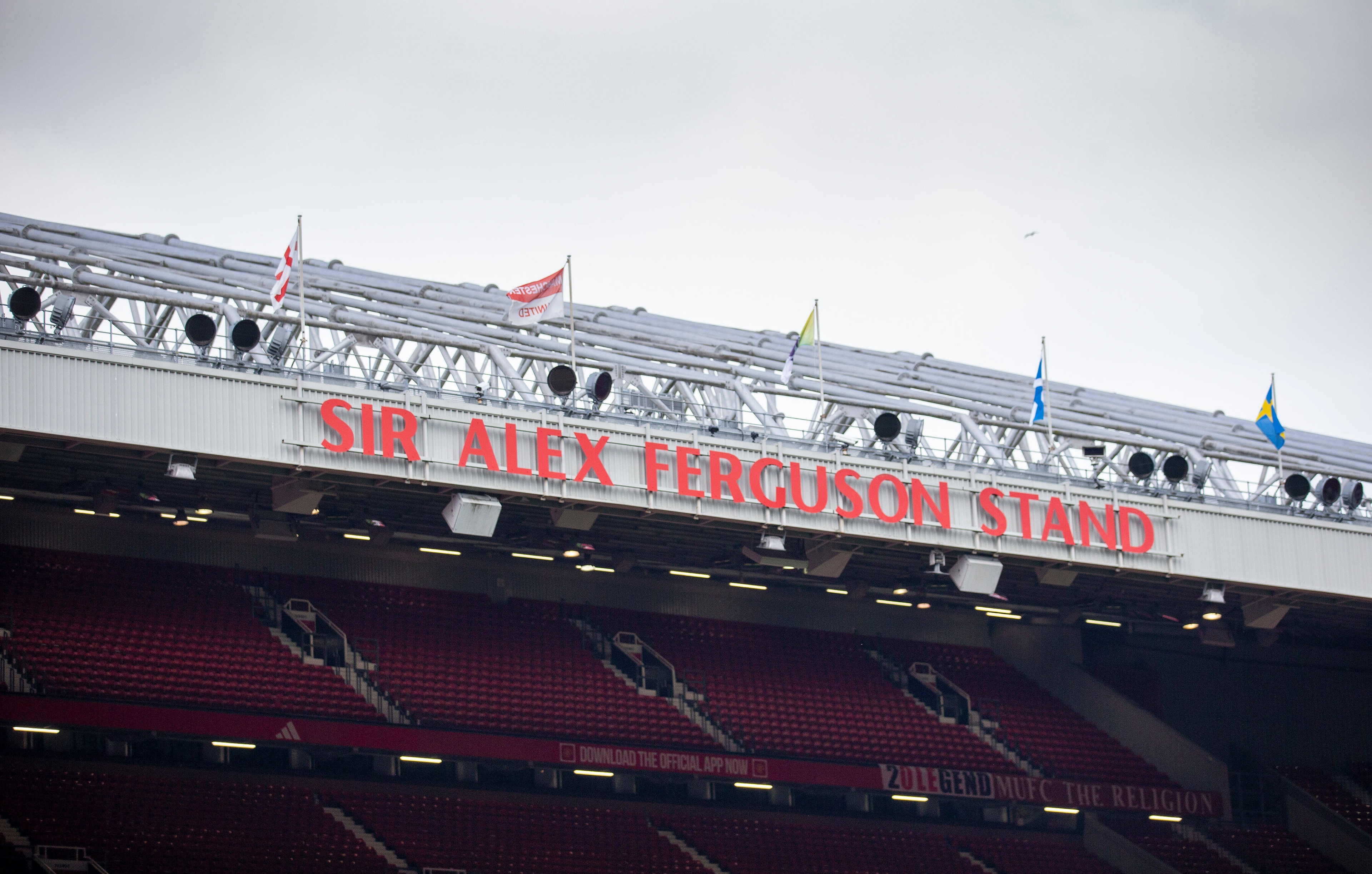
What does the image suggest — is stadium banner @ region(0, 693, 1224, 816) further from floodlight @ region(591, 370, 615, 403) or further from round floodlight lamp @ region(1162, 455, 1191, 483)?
round floodlight lamp @ region(1162, 455, 1191, 483)

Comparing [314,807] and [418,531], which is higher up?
[418,531]

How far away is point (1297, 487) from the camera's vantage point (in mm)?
38500

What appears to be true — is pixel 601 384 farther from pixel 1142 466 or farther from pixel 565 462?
pixel 1142 466

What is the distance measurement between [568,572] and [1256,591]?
1682cm

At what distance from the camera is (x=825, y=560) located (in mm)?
35281

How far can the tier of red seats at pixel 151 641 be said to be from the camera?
31141 mm

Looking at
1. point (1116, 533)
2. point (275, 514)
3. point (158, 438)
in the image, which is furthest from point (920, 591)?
point (158, 438)

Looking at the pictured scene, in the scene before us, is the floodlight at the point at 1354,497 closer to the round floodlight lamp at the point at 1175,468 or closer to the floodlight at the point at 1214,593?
the floodlight at the point at 1214,593

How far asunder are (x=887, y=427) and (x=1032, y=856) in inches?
485

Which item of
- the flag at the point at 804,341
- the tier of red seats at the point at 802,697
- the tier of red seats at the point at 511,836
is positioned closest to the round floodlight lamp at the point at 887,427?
the flag at the point at 804,341

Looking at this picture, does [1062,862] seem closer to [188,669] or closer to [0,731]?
[188,669]

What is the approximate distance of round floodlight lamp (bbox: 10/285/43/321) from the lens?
91.5 ft

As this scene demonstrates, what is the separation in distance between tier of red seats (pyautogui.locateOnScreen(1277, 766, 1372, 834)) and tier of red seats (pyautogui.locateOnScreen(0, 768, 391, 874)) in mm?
27351

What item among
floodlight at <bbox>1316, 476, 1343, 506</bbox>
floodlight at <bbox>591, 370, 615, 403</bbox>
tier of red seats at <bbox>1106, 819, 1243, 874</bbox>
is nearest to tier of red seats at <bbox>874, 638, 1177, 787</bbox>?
tier of red seats at <bbox>1106, 819, 1243, 874</bbox>
